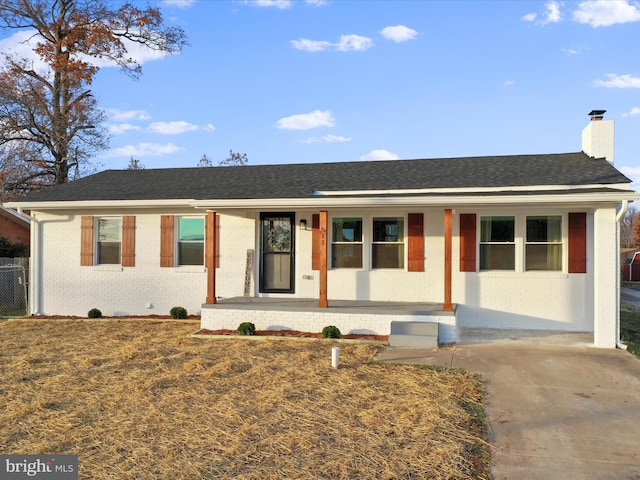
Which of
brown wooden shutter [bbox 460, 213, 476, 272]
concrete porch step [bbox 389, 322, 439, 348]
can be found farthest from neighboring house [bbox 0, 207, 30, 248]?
brown wooden shutter [bbox 460, 213, 476, 272]

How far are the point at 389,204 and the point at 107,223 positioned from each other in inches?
281

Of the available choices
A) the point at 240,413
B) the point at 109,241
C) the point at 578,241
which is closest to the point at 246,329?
the point at 240,413

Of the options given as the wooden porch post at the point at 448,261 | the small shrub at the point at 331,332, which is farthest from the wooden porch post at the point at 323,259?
the wooden porch post at the point at 448,261

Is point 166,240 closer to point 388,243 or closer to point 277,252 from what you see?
point 277,252

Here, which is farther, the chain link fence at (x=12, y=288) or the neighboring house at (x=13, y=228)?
the neighboring house at (x=13, y=228)

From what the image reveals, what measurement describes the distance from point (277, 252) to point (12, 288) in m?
8.71

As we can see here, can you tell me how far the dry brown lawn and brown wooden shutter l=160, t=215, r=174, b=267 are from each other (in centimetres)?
334

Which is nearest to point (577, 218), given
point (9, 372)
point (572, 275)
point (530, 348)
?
point (572, 275)

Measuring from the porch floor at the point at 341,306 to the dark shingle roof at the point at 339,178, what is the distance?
7.16 feet

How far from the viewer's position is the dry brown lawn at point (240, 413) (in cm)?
350

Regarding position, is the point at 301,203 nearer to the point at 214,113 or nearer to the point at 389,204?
the point at 389,204

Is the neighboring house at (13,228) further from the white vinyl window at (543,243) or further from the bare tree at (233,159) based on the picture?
the bare tree at (233,159)

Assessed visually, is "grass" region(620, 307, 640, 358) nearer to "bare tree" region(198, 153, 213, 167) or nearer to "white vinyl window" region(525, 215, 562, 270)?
"white vinyl window" region(525, 215, 562, 270)

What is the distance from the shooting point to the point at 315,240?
9.90m
